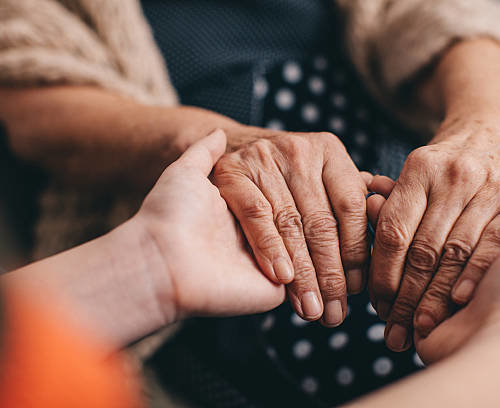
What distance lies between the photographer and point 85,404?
13.5 inches

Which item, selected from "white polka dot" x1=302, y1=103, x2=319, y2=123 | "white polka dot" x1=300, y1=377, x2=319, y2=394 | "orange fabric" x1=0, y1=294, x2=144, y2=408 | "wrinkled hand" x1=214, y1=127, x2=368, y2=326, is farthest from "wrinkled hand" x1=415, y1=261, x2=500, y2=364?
"white polka dot" x1=302, y1=103, x2=319, y2=123

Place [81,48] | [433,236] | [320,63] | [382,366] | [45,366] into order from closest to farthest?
[45,366] < [433,236] < [382,366] < [81,48] < [320,63]

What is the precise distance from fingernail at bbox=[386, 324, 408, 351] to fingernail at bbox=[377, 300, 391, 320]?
2 cm

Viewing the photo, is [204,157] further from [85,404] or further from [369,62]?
[369,62]

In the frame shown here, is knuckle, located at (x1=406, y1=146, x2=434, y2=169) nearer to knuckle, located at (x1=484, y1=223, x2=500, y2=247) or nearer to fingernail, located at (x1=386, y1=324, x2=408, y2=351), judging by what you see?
knuckle, located at (x1=484, y1=223, x2=500, y2=247)

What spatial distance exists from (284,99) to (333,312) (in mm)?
448

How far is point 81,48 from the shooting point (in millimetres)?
716

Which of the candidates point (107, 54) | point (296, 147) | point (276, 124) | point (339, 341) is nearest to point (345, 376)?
point (339, 341)

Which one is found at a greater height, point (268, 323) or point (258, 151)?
point (258, 151)

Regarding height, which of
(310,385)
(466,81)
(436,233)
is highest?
(466,81)

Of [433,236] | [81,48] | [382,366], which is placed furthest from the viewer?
[81,48]

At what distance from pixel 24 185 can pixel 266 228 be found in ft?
1.80

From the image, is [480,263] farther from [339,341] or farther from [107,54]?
[107,54]

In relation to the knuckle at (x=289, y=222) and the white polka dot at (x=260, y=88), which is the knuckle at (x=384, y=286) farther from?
the white polka dot at (x=260, y=88)
